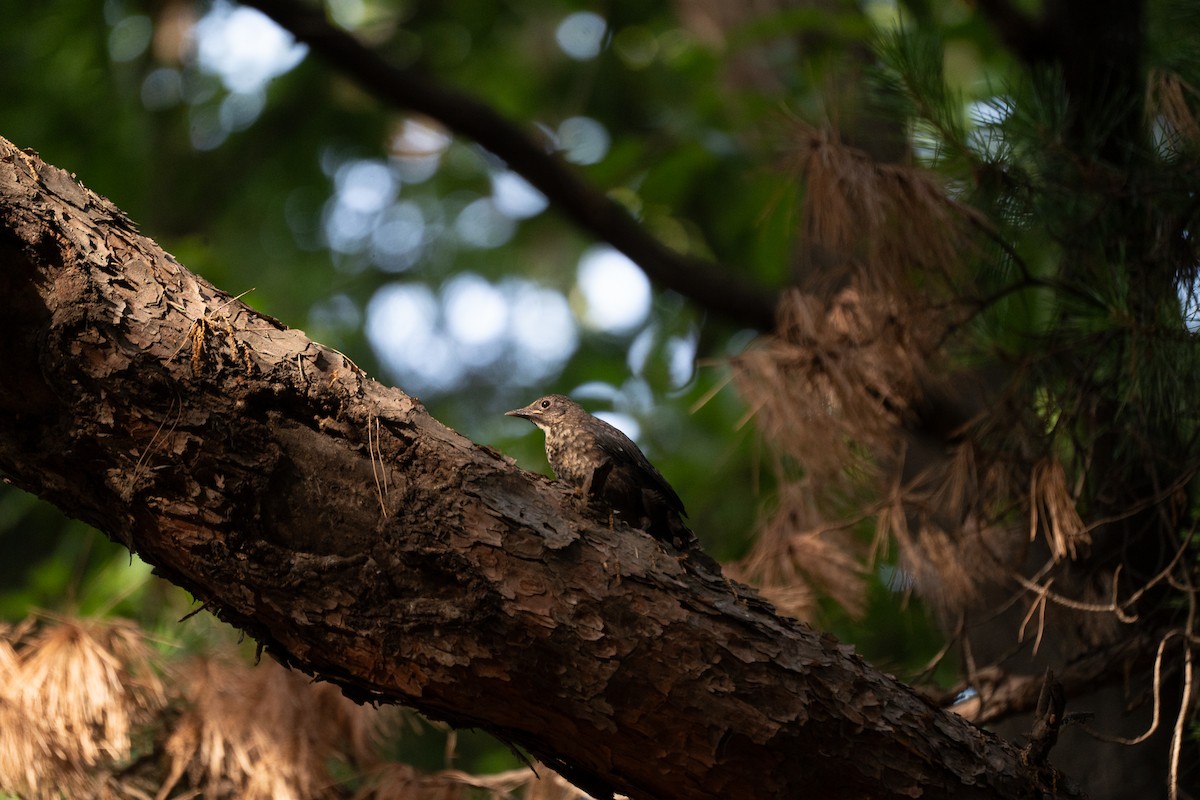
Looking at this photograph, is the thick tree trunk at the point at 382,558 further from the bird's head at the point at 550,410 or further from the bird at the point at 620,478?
the bird's head at the point at 550,410

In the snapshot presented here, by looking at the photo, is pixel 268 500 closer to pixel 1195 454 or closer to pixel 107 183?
pixel 1195 454

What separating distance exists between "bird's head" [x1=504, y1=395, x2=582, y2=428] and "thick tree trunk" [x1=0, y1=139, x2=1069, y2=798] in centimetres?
88

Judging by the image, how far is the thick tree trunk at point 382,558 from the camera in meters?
1.81

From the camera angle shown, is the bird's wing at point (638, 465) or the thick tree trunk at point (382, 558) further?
the bird's wing at point (638, 465)

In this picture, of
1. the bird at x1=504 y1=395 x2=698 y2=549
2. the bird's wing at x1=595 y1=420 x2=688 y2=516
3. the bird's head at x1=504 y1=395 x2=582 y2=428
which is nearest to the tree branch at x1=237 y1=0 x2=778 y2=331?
the bird's head at x1=504 y1=395 x2=582 y2=428

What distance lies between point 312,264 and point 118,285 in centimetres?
576

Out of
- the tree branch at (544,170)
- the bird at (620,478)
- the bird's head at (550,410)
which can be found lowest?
the bird at (620,478)

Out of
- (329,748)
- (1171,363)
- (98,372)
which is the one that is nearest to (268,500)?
(98,372)

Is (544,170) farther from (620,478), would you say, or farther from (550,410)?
(620,478)

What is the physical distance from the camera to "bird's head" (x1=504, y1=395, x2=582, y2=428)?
110 inches

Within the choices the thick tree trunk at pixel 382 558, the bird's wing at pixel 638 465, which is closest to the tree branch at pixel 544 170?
the bird's wing at pixel 638 465

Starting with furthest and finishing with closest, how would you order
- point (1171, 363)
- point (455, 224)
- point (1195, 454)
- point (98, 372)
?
point (455, 224), point (1195, 454), point (1171, 363), point (98, 372)

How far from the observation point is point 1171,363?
2611mm

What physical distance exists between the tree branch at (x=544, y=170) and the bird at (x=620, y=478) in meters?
1.71
